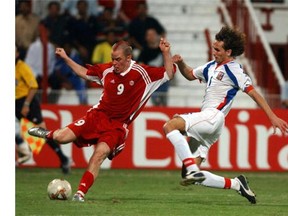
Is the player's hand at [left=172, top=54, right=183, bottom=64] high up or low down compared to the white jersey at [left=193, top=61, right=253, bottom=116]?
up

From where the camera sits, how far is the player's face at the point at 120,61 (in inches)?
464

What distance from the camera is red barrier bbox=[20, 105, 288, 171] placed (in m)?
18.4

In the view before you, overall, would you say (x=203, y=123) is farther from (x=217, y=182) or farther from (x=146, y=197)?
(x=146, y=197)

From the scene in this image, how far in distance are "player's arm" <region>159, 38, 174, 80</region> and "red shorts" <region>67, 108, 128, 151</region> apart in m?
0.85

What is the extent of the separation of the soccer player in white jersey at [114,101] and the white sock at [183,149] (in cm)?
87

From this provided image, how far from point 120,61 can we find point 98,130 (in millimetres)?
830

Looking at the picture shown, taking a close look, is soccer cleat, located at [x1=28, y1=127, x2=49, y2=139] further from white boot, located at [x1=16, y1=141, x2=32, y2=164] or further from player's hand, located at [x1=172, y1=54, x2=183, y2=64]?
white boot, located at [x1=16, y1=141, x2=32, y2=164]

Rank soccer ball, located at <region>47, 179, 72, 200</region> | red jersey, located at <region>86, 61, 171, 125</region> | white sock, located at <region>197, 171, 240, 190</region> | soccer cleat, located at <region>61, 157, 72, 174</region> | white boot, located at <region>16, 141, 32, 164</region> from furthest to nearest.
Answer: white boot, located at <region>16, 141, 32, 164</region>, soccer cleat, located at <region>61, 157, 72, 174</region>, red jersey, located at <region>86, 61, 171, 125</region>, soccer ball, located at <region>47, 179, 72, 200</region>, white sock, located at <region>197, 171, 240, 190</region>

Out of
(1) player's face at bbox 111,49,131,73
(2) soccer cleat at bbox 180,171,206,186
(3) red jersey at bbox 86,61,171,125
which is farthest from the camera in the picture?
(3) red jersey at bbox 86,61,171,125

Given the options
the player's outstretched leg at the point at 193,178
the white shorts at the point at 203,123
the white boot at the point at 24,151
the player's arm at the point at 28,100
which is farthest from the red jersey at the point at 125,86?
the white boot at the point at 24,151

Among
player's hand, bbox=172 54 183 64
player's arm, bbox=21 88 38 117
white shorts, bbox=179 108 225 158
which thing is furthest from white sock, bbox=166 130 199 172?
player's arm, bbox=21 88 38 117

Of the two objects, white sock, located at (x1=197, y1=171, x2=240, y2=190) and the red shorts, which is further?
the red shorts

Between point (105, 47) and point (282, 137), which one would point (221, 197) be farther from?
point (105, 47)

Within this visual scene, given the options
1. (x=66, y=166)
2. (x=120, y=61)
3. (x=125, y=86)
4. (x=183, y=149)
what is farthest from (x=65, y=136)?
(x=66, y=166)
